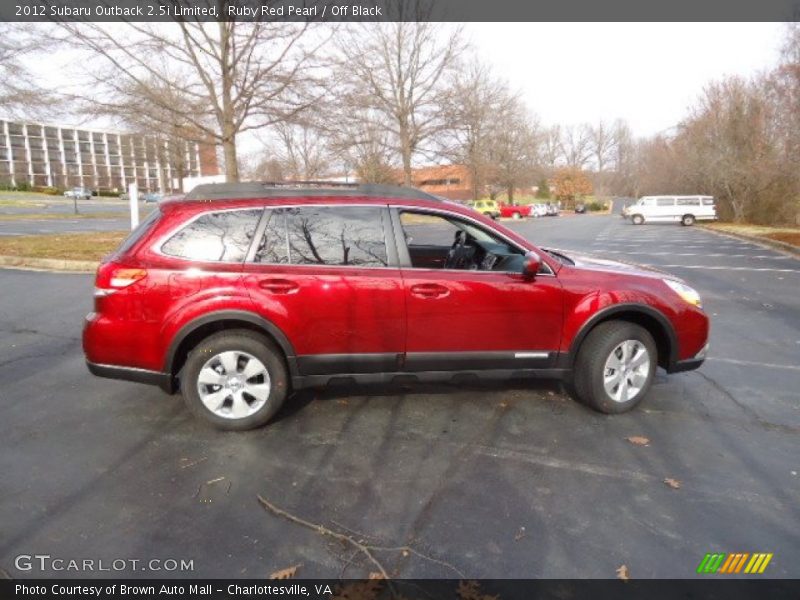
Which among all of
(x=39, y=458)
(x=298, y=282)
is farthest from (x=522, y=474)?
(x=39, y=458)

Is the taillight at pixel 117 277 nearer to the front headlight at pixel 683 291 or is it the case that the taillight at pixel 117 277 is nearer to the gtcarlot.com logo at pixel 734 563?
the gtcarlot.com logo at pixel 734 563

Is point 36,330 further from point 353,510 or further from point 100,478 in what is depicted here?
point 353,510

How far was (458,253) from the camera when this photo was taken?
4.65 metres

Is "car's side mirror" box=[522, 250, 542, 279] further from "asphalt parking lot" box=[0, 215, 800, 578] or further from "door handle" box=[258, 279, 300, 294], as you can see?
"door handle" box=[258, 279, 300, 294]

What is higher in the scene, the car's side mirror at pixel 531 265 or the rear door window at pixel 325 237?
the rear door window at pixel 325 237

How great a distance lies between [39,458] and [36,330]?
352 cm

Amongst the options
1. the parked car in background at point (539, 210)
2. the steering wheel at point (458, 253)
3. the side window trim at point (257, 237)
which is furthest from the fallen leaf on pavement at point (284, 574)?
the parked car in background at point (539, 210)

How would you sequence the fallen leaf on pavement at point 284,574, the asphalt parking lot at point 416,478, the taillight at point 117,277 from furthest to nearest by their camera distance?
the taillight at point 117,277 < the asphalt parking lot at point 416,478 < the fallen leaf on pavement at point 284,574

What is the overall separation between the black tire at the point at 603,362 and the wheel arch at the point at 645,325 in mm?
54

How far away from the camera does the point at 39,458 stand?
10.3ft

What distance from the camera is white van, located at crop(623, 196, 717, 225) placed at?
103ft

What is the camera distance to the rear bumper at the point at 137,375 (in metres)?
3.43

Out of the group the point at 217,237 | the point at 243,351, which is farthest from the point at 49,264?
the point at 243,351

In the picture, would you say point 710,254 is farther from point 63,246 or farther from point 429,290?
point 63,246
